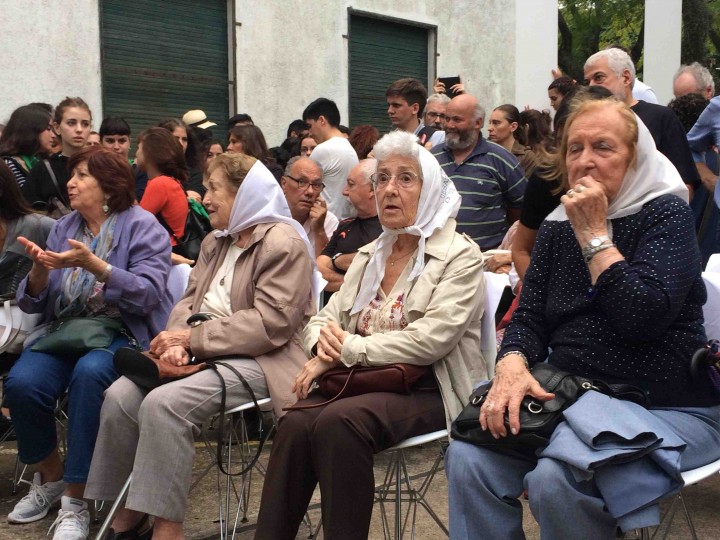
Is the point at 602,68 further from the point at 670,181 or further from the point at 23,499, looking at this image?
the point at 23,499

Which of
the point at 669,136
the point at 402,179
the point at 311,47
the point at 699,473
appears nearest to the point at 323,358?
the point at 402,179

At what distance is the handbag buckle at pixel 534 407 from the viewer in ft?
9.44

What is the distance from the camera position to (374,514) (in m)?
4.57

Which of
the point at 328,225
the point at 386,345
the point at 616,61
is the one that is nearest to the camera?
the point at 386,345

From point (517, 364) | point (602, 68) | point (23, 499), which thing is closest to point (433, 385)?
point (517, 364)

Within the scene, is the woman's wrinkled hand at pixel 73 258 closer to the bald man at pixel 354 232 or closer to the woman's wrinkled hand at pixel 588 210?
the bald man at pixel 354 232

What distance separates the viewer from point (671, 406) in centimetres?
295

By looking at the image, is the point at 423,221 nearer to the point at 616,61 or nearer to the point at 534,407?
the point at 534,407

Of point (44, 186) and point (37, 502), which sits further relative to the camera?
point (44, 186)

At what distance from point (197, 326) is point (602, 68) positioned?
2.78m

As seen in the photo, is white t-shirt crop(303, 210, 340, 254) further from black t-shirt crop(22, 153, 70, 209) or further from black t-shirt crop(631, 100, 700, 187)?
black t-shirt crop(631, 100, 700, 187)

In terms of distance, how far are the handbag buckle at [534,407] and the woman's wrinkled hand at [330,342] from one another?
34.7 inches

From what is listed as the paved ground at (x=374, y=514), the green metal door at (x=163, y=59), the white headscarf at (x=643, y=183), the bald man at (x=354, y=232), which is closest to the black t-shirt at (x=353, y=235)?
the bald man at (x=354, y=232)

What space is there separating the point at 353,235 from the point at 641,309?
9.20 feet
